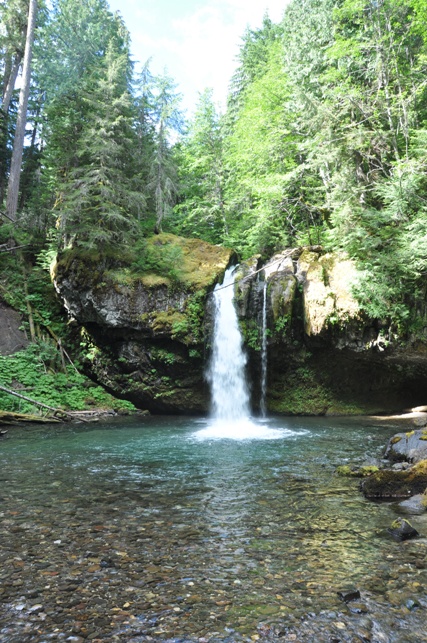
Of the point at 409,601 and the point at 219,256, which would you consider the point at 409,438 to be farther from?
the point at 219,256

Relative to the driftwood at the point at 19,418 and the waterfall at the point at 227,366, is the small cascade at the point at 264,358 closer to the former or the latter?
the waterfall at the point at 227,366

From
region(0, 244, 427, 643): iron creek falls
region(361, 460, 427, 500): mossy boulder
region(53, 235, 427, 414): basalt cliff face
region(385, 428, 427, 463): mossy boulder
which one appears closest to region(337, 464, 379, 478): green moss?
region(0, 244, 427, 643): iron creek falls

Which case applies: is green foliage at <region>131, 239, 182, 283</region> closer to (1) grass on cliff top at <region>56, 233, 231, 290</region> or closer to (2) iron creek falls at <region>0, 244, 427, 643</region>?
(1) grass on cliff top at <region>56, 233, 231, 290</region>

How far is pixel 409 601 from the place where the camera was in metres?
2.91

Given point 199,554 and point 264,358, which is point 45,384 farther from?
point 199,554

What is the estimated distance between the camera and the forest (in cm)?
1286

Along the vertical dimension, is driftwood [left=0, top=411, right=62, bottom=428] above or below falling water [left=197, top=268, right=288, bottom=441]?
below

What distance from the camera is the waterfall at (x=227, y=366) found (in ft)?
48.6

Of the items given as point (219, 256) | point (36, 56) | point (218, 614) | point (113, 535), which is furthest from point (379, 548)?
point (36, 56)

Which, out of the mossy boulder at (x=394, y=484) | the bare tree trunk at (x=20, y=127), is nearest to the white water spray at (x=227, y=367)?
the mossy boulder at (x=394, y=484)

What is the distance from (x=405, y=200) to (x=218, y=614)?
41.5ft

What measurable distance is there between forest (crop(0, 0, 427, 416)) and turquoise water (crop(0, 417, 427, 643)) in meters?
8.36

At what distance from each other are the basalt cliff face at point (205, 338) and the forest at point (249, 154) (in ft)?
3.96

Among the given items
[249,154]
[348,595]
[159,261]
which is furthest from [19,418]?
[249,154]
